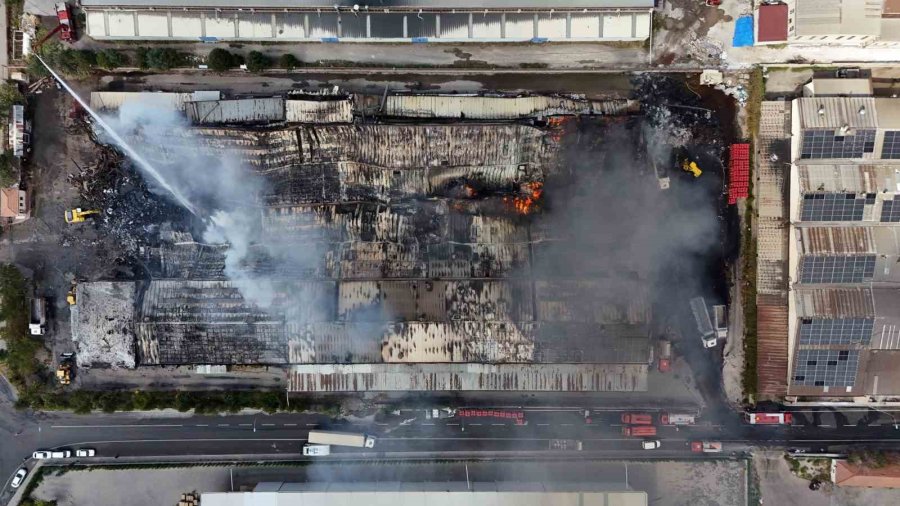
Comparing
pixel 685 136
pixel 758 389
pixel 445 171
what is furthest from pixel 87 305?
pixel 758 389

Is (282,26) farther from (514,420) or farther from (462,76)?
(514,420)

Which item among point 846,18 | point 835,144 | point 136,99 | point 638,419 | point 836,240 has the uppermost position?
point 846,18

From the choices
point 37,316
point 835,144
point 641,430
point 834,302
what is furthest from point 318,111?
point 834,302

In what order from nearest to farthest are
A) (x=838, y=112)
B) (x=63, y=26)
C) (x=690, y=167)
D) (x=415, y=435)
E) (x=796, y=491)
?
(x=838, y=112), (x=690, y=167), (x=63, y=26), (x=796, y=491), (x=415, y=435)

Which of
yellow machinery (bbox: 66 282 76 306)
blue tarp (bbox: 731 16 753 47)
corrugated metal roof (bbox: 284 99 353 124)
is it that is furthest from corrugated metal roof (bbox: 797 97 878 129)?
yellow machinery (bbox: 66 282 76 306)

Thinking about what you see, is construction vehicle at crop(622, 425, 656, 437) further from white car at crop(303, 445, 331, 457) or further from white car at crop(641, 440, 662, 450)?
white car at crop(303, 445, 331, 457)

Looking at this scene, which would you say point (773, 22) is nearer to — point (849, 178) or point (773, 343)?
point (849, 178)
